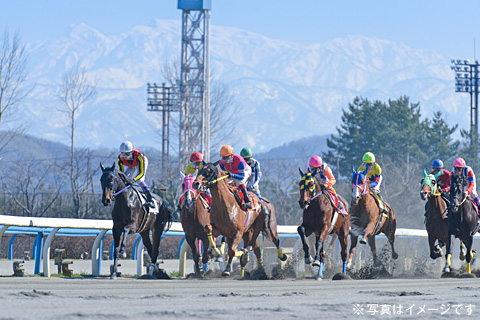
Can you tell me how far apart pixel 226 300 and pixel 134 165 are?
5432 millimetres

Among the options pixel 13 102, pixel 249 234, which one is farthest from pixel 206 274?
pixel 13 102

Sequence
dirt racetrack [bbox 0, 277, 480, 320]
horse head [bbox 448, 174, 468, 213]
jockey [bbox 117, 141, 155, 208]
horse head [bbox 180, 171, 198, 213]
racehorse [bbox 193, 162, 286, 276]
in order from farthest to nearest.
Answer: horse head [bbox 448, 174, 468, 213]
jockey [bbox 117, 141, 155, 208]
horse head [bbox 180, 171, 198, 213]
racehorse [bbox 193, 162, 286, 276]
dirt racetrack [bbox 0, 277, 480, 320]

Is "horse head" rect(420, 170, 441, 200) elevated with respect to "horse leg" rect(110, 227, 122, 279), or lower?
elevated

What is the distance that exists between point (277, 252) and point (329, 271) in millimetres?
1006

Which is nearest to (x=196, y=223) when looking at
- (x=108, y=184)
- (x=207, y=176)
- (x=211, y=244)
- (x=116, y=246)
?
(x=211, y=244)

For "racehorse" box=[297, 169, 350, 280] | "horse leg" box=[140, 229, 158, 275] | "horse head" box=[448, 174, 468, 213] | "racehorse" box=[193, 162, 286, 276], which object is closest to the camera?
"racehorse" box=[193, 162, 286, 276]

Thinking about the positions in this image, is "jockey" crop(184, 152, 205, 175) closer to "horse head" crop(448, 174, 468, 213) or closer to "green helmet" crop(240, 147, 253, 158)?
"green helmet" crop(240, 147, 253, 158)

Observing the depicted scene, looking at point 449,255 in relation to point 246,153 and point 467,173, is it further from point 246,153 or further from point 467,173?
point 246,153

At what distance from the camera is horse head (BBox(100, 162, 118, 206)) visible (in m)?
13.1

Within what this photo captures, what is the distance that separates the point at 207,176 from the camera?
13.4m

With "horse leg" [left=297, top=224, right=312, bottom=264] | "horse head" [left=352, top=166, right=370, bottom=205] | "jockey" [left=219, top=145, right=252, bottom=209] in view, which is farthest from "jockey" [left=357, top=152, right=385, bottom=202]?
"jockey" [left=219, top=145, right=252, bottom=209]

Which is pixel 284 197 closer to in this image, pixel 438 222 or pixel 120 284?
pixel 438 222

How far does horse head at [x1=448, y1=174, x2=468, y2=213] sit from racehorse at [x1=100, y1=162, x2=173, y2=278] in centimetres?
512

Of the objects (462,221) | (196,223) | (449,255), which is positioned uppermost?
(462,221)
